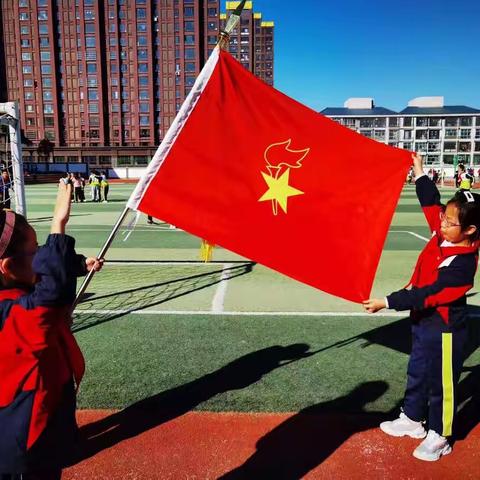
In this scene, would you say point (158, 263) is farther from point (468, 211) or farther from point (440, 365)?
point (468, 211)

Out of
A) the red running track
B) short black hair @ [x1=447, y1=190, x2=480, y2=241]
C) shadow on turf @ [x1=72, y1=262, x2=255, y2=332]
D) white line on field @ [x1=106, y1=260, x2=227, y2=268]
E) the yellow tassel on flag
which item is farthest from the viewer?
white line on field @ [x1=106, y1=260, x2=227, y2=268]

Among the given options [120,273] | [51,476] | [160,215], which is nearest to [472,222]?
[160,215]

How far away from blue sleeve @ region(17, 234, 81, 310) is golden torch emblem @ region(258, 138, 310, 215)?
170cm

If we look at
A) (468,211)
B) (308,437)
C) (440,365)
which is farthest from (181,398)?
(468,211)

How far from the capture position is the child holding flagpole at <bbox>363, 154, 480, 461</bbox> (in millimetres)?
2945

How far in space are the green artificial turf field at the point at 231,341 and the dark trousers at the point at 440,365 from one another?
74 centimetres

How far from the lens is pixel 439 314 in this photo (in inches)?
122

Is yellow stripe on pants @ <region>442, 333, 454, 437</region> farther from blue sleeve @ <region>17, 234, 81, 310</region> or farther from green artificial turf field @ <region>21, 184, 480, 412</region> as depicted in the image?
blue sleeve @ <region>17, 234, 81, 310</region>

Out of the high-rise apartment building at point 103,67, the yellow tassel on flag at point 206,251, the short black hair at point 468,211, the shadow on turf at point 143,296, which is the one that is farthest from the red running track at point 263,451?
the high-rise apartment building at point 103,67

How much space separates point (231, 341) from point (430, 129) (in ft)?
418

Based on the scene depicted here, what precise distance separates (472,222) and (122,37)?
328 ft

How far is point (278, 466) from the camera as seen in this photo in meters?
3.12

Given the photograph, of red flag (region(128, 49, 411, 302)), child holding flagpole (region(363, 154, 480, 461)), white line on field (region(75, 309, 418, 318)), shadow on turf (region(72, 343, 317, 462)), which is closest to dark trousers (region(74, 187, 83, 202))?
white line on field (region(75, 309, 418, 318))

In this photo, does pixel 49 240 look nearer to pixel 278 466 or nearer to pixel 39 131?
pixel 278 466
